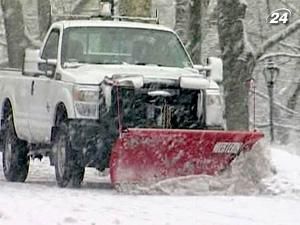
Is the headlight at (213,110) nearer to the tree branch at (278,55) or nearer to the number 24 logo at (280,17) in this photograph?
the tree branch at (278,55)

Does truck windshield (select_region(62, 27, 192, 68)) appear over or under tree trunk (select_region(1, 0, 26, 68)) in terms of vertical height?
over

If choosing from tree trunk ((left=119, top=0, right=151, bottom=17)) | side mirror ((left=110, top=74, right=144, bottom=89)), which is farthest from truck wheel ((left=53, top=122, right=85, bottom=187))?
tree trunk ((left=119, top=0, right=151, bottom=17))

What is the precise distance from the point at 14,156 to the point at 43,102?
142cm

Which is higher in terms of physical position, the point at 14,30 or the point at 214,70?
the point at 214,70

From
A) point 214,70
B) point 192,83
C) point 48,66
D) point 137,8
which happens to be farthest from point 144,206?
point 137,8

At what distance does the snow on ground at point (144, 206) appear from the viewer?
30.9 feet

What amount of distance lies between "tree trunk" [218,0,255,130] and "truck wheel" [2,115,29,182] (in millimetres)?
7249

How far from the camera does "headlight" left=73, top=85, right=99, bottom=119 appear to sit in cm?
1222

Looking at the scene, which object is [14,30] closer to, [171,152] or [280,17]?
[280,17]

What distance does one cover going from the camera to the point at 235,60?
21672mm

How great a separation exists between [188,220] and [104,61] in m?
4.12

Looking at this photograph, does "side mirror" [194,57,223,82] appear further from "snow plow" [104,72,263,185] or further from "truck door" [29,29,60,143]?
"truck door" [29,29,60,143]

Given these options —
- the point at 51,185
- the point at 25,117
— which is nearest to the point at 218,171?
the point at 51,185

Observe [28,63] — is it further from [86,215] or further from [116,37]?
[86,215]
